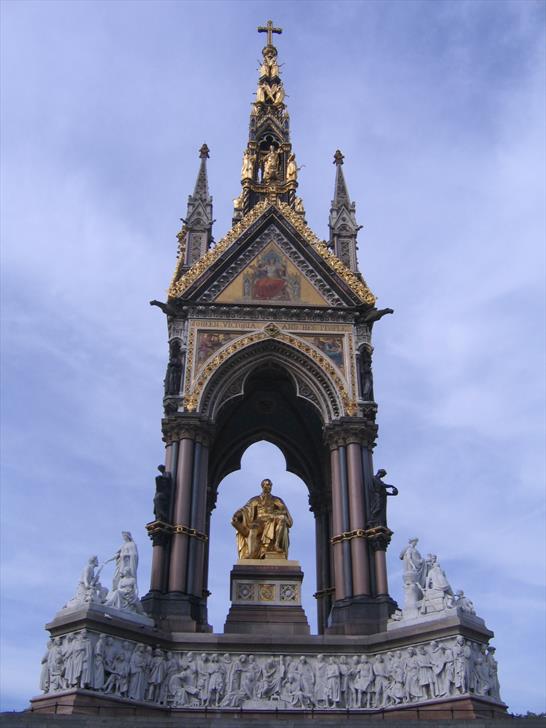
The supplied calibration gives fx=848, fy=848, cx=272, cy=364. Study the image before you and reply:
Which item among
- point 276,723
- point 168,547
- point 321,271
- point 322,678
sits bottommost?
point 276,723

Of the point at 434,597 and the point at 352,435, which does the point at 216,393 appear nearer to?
the point at 352,435

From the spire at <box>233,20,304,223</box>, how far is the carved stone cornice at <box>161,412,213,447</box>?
8.61m

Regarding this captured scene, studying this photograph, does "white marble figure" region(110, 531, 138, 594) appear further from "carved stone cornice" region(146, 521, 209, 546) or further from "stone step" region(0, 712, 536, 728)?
"stone step" region(0, 712, 536, 728)

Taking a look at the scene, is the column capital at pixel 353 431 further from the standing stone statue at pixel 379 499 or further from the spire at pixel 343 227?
the spire at pixel 343 227

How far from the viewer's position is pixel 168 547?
69.3ft

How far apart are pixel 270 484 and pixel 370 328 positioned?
5438mm

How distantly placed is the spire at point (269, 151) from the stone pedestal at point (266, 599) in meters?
11.8

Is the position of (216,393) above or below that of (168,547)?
above

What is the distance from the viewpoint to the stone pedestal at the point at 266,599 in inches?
842

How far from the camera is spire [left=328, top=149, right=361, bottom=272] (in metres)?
26.8

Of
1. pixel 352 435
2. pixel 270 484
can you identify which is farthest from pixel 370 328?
pixel 270 484

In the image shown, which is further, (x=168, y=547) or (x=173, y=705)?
(x=168, y=547)

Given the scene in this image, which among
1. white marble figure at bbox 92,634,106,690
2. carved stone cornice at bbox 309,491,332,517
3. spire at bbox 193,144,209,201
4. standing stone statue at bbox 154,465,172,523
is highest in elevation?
spire at bbox 193,144,209,201

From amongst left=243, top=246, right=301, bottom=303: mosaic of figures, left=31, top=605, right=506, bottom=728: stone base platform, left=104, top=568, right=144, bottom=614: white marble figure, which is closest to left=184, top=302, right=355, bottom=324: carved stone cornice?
left=243, top=246, right=301, bottom=303: mosaic of figures
